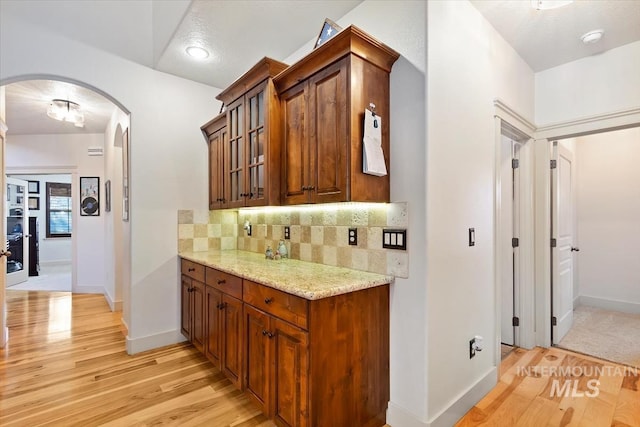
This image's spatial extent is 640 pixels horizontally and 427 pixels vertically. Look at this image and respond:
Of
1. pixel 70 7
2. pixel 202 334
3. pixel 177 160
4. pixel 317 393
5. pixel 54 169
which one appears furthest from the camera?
pixel 54 169

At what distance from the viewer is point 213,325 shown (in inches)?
95.9

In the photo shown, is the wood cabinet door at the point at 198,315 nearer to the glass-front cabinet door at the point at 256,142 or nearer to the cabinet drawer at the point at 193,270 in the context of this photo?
the cabinet drawer at the point at 193,270

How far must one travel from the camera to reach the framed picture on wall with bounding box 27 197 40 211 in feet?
26.8

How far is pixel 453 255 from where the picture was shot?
6.27 ft

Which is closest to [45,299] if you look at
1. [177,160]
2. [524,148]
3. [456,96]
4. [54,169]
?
[54,169]

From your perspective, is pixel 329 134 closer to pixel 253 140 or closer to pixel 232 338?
pixel 253 140

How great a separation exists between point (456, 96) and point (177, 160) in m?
2.58

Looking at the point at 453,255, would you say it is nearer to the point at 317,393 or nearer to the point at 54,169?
the point at 317,393

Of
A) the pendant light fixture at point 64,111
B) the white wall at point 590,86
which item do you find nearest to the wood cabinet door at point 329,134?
the white wall at point 590,86

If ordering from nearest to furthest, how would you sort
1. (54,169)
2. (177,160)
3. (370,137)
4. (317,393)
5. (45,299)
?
(317,393) → (370,137) → (177,160) → (45,299) → (54,169)

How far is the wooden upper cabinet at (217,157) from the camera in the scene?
296 cm

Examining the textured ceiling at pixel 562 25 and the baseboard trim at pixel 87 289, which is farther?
the baseboard trim at pixel 87 289

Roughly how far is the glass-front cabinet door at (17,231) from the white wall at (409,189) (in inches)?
300

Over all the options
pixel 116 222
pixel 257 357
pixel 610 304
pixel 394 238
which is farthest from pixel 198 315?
pixel 610 304
